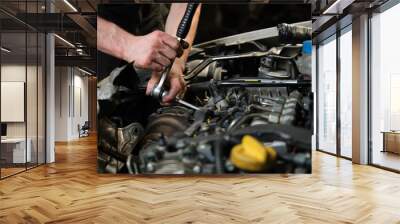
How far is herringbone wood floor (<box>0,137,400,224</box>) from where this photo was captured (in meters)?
3.94

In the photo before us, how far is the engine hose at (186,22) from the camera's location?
20.9 feet

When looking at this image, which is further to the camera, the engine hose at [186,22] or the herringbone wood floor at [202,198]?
the engine hose at [186,22]

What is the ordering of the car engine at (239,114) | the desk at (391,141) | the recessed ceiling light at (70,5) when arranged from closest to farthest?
1. the car engine at (239,114)
2. the recessed ceiling light at (70,5)
3. the desk at (391,141)

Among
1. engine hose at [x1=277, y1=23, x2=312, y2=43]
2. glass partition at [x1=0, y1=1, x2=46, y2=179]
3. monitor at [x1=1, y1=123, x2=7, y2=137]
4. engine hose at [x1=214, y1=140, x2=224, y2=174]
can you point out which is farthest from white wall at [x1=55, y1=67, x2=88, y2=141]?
engine hose at [x1=277, y1=23, x2=312, y2=43]

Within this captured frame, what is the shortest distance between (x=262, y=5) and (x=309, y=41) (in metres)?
0.95

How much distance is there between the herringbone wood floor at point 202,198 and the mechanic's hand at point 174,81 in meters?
1.34

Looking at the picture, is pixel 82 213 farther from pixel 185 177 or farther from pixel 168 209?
pixel 185 177

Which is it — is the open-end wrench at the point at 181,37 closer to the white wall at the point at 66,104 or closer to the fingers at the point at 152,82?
the fingers at the point at 152,82

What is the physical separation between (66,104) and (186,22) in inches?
411

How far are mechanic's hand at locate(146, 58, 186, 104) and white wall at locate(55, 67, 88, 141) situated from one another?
10.0 meters

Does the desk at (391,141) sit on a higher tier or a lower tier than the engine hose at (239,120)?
lower

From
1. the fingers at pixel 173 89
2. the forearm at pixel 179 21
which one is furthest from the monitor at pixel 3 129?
the forearm at pixel 179 21

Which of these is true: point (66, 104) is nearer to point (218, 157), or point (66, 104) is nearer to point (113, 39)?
point (113, 39)

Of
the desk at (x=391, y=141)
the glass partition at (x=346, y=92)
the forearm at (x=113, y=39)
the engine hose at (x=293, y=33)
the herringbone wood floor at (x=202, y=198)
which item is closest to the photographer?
the herringbone wood floor at (x=202, y=198)
